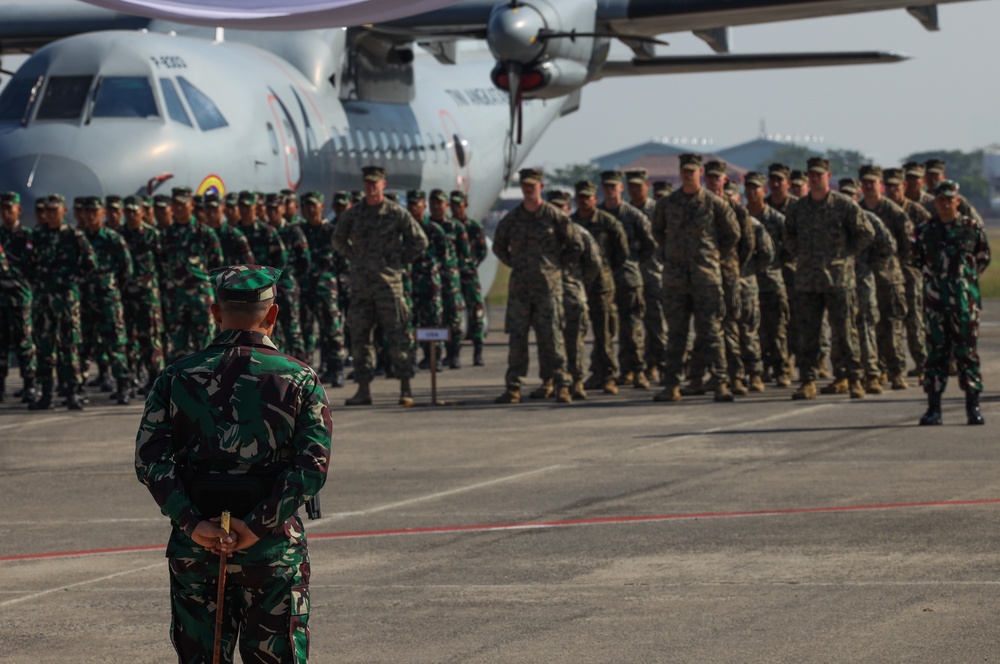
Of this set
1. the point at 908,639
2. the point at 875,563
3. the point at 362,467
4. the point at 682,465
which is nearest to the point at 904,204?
the point at 682,465

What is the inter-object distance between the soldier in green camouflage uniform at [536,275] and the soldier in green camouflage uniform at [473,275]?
407 cm

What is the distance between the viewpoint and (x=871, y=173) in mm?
14773

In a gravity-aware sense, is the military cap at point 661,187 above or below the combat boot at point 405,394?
above

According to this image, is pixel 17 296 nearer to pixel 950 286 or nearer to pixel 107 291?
pixel 107 291

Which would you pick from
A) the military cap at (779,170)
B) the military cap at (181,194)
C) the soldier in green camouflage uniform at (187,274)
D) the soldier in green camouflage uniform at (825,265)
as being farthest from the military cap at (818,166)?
the military cap at (181,194)

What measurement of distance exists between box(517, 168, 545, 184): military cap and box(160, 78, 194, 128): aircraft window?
4.48m

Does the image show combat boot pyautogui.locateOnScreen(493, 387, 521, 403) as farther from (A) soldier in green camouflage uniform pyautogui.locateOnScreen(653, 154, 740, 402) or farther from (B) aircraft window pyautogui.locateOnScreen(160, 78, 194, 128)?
(B) aircraft window pyautogui.locateOnScreen(160, 78, 194, 128)

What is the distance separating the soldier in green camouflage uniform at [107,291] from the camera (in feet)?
47.3

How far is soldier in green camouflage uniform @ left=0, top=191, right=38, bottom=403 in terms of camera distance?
14453 mm

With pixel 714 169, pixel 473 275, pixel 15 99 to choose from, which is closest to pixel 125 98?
pixel 15 99

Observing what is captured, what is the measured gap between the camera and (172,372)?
14.4 feet

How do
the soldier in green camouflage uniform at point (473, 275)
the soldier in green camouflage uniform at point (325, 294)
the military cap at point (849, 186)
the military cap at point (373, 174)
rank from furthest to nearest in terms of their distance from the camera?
the soldier in green camouflage uniform at point (473, 275) → the soldier in green camouflage uniform at point (325, 294) → the military cap at point (849, 186) → the military cap at point (373, 174)

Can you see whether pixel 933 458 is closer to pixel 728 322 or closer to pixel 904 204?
pixel 728 322

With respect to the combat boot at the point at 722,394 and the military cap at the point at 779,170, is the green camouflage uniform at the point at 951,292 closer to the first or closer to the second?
the combat boot at the point at 722,394
